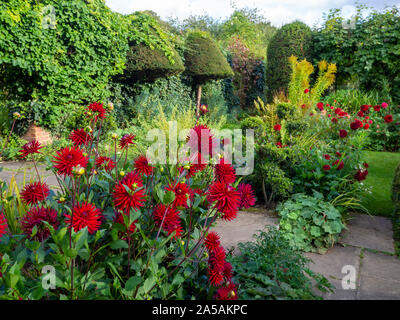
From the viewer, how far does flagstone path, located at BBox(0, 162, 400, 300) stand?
1848 millimetres

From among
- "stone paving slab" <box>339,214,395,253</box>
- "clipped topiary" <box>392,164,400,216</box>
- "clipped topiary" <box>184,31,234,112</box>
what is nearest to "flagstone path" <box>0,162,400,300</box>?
"stone paving slab" <box>339,214,395,253</box>

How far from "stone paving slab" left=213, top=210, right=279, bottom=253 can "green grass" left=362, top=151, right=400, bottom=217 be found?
1159 mm

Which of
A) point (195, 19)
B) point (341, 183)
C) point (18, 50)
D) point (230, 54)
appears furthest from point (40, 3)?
point (195, 19)

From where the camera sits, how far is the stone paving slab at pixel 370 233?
2.44m

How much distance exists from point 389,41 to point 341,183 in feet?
22.7

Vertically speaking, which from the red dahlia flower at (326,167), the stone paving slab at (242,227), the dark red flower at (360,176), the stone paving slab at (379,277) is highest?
the red dahlia flower at (326,167)

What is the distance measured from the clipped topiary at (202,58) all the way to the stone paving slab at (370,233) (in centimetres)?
665

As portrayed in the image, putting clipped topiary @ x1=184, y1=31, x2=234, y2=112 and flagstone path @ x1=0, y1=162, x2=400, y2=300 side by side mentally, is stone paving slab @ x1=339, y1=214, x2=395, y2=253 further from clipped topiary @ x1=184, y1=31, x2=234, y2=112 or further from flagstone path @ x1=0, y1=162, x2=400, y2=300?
clipped topiary @ x1=184, y1=31, x2=234, y2=112

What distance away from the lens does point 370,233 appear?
2668 mm

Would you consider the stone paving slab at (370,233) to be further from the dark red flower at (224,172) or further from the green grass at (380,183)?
the dark red flower at (224,172)

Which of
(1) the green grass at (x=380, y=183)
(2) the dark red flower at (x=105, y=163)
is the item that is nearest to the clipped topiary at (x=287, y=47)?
(1) the green grass at (x=380, y=183)

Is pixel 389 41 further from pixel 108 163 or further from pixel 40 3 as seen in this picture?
pixel 108 163
